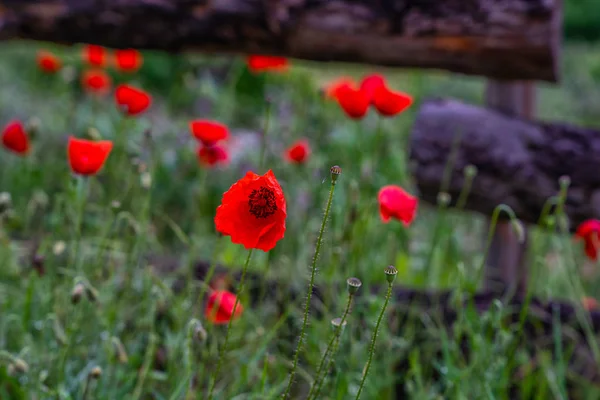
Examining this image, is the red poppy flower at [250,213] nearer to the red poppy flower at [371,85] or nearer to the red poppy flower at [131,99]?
the red poppy flower at [371,85]

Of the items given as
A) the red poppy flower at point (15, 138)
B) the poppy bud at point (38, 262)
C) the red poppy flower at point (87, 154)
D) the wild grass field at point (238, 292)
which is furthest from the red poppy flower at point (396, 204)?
the red poppy flower at point (15, 138)

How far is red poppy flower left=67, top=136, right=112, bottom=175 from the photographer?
129 cm

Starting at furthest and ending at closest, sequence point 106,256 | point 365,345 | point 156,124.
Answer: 1. point 156,124
2. point 106,256
3. point 365,345

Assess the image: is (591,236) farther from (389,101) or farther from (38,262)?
(38,262)

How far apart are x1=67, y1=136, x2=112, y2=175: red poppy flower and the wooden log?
0.99 m

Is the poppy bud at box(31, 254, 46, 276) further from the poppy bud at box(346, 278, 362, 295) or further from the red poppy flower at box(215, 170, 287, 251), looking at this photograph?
the poppy bud at box(346, 278, 362, 295)

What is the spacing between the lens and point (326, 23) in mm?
2133

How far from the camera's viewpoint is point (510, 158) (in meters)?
2.11

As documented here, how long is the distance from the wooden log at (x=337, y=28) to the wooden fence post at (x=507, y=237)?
0.41m

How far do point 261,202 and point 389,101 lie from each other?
0.72m

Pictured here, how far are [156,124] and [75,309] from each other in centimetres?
236

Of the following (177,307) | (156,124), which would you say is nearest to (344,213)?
(177,307)

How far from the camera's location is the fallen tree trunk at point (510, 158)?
208cm

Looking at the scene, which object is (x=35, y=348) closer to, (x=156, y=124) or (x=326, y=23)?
(x=326, y=23)
